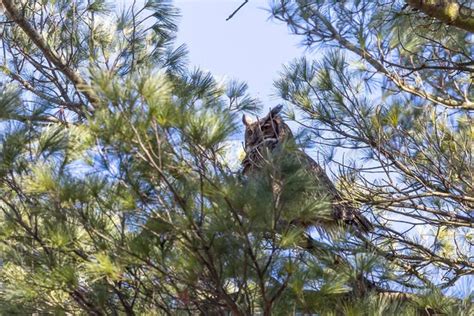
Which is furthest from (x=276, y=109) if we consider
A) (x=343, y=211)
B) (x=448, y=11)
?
(x=448, y=11)

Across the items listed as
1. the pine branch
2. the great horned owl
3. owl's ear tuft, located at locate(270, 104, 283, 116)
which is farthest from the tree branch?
the pine branch

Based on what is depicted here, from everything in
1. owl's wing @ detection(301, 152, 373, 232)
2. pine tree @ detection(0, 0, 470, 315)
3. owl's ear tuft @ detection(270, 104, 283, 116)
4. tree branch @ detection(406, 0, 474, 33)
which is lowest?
pine tree @ detection(0, 0, 470, 315)

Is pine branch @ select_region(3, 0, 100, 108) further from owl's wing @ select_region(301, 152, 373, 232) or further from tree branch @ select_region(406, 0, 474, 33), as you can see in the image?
tree branch @ select_region(406, 0, 474, 33)

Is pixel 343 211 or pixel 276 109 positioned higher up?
pixel 276 109

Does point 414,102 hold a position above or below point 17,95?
above

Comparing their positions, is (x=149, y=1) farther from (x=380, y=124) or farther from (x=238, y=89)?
(x=380, y=124)

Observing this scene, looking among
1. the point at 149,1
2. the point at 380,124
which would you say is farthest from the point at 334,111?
the point at 149,1

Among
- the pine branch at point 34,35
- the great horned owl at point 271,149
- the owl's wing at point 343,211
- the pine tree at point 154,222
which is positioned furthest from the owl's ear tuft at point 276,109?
the pine tree at point 154,222

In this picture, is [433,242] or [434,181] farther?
[433,242]

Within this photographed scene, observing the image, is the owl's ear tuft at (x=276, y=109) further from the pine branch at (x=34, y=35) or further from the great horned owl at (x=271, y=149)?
the pine branch at (x=34, y=35)

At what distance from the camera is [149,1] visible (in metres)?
4.02

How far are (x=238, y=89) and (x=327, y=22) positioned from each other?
1.91 feet

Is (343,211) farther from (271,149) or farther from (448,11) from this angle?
(448,11)

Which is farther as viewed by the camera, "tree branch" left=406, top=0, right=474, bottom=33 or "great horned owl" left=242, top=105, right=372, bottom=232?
"great horned owl" left=242, top=105, right=372, bottom=232
